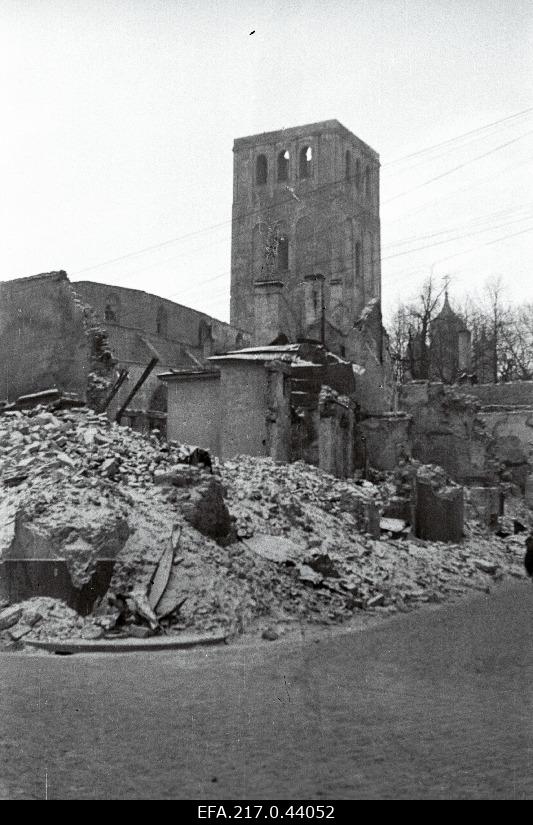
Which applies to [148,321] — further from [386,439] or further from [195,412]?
[195,412]

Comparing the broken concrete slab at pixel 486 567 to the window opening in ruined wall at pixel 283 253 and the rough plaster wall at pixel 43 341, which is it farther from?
the window opening in ruined wall at pixel 283 253

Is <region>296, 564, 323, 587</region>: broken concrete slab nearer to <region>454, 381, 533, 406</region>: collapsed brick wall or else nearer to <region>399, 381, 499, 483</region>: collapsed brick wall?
<region>399, 381, 499, 483</region>: collapsed brick wall

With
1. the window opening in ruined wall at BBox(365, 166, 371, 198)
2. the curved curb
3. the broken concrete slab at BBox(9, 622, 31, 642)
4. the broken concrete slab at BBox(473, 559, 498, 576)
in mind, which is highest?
the window opening in ruined wall at BBox(365, 166, 371, 198)

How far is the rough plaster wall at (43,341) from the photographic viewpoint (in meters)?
18.9

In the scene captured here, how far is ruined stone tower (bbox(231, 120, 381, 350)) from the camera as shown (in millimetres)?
57969

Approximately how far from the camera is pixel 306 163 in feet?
196

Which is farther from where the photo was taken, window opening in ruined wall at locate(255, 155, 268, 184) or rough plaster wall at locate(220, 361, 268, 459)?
window opening in ruined wall at locate(255, 155, 268, 184)

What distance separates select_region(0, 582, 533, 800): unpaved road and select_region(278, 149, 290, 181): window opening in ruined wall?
176 feet

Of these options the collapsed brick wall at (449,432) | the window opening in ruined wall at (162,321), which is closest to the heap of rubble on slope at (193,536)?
the collapsed brick wall at (449,432)

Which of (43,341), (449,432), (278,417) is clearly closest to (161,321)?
(449,432)

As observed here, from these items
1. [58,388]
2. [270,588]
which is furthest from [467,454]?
[270,588]

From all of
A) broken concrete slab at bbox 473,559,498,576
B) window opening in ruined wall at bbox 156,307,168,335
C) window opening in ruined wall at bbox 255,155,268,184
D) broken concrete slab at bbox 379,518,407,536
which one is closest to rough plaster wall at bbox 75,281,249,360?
window opening in ruined wall at bbox 156,307,168,335

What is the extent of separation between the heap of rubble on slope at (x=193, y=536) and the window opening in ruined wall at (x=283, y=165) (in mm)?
45624
